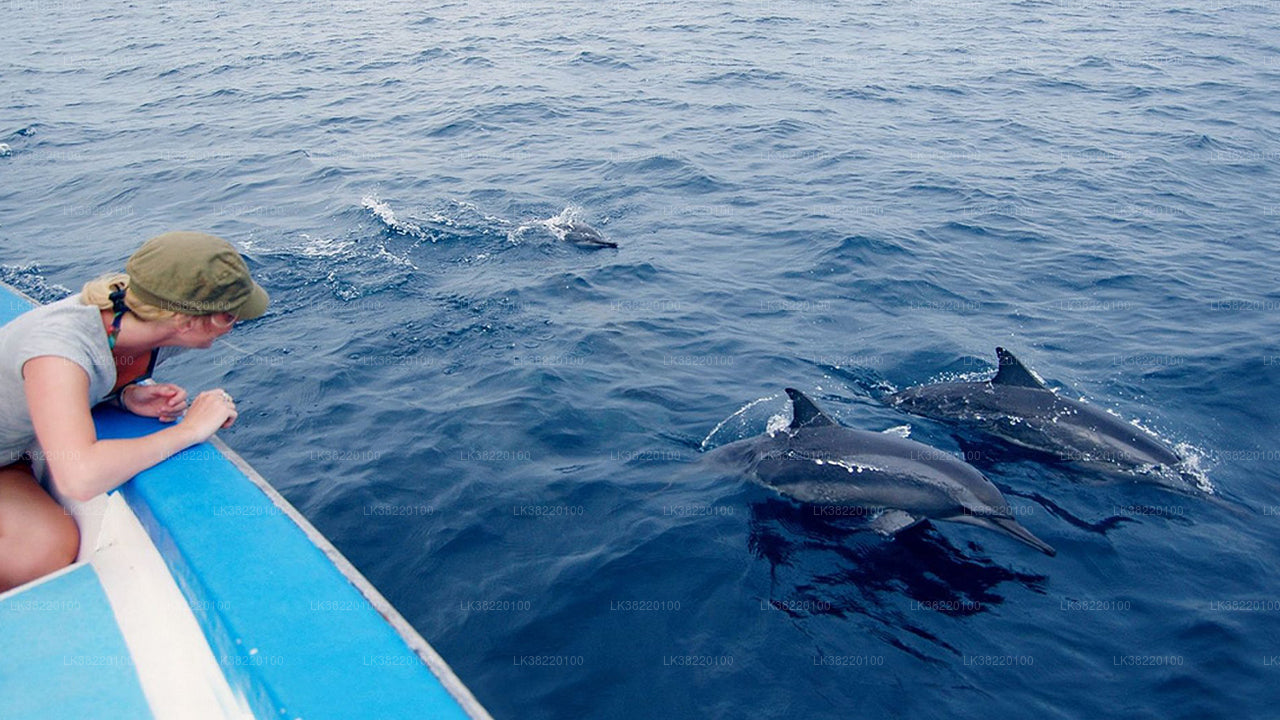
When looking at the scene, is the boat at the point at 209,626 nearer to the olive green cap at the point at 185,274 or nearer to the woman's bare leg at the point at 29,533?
the woman's bare leg at the point at 29,533

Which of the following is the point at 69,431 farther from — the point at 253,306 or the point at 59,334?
the point at 253,306

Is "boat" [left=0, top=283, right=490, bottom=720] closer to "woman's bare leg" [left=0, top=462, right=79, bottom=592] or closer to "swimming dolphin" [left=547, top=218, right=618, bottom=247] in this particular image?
"woman's bare leg" [left=0, top=462, right=79, bottom=592]

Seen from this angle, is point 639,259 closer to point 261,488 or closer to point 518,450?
point 518,450

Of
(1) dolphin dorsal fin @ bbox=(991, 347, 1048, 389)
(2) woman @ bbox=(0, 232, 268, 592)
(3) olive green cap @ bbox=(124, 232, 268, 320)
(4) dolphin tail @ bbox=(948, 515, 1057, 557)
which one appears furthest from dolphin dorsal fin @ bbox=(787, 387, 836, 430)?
(3) olive green cap @ bbox=(124, 232, 268, 320)

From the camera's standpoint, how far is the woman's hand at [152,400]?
197 inches

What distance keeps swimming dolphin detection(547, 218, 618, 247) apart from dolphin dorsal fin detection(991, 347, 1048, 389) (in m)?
6.52

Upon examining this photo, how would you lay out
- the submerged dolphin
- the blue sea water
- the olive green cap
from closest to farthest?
1. the olive green cap
2. the blue sea water
3. the submerged dolphin

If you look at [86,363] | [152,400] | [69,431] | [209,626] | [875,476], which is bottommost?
[875,476]

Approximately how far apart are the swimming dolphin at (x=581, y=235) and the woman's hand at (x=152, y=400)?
837cm

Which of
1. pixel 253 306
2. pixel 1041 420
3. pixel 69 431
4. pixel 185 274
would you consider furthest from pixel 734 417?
pixel 69 431

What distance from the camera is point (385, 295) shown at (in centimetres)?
1117

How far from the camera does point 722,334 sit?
34.9ft

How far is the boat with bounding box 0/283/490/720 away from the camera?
3238 millimetres

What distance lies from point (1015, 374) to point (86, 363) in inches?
312
